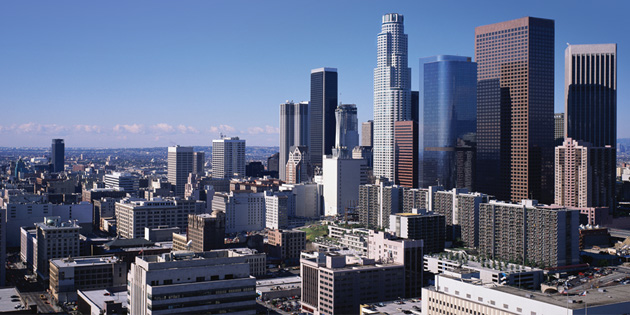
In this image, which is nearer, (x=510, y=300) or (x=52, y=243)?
(x=510, y=300)

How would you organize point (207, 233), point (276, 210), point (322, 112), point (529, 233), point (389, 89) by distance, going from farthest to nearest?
point (322, 112) < point (389, 89) < point (276, 210) < point (207, 233) < point (529, 233)

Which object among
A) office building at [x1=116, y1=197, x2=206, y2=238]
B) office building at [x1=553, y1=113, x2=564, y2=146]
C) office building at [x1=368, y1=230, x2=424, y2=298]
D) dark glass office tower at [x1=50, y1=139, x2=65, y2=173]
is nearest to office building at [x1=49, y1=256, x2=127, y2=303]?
office building at [x1=368, y1=230, x2=424, y2=298]

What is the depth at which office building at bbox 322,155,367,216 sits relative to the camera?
116 m

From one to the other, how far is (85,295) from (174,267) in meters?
22.3

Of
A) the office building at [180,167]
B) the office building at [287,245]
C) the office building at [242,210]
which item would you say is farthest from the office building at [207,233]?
the office building at [180,167]

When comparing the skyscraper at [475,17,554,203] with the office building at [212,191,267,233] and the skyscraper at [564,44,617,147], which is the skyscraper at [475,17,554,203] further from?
the office building at [212,191,267,233]

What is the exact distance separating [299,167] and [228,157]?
19802mm

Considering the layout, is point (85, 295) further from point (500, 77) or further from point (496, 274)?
point (500, 77)

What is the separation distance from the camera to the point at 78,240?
70562 mm

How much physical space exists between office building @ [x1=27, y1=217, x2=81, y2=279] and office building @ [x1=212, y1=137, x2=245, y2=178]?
296 feet

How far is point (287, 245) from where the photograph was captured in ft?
261

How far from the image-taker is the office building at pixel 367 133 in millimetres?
186950

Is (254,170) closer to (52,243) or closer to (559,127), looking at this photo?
(559,127)

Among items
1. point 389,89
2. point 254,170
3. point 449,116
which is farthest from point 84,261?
point 254,170
